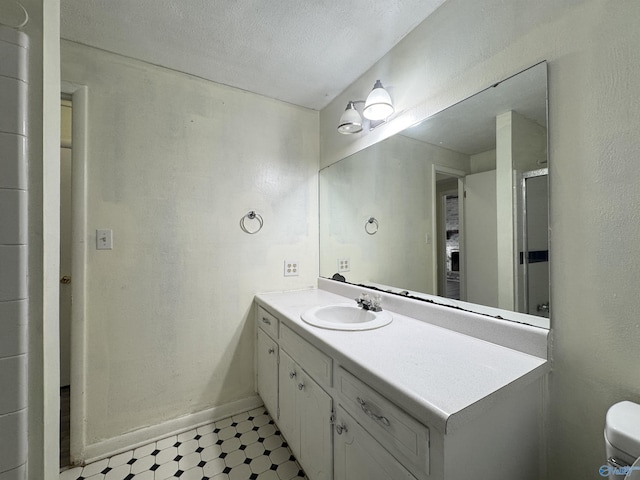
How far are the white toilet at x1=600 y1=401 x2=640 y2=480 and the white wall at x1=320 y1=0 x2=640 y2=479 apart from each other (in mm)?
128

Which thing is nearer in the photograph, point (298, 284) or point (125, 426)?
point (125, 426)

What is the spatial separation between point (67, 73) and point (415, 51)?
1.74 m

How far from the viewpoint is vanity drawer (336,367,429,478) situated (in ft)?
2.03

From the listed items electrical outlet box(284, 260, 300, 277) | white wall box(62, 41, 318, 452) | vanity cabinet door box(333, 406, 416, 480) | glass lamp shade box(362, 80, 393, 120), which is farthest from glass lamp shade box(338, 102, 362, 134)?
vanity cabinet door box(333, 406, 416, 480)

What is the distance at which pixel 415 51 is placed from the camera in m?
1.25

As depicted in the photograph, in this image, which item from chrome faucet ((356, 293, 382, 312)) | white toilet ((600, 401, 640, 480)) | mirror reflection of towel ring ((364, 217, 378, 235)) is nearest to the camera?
white toilet ((600, 401, 640, 480))

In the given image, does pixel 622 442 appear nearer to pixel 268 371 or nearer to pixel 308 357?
pixel 308 357

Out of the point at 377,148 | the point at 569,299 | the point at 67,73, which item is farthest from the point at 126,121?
the point at 569,299

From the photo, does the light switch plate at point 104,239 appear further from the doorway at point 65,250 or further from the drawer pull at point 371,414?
the drawer pull at point 371,414

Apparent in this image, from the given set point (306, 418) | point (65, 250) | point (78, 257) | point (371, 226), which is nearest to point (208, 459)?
point (306, 418)

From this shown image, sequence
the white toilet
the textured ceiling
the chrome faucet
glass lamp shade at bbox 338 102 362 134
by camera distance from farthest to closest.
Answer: glass lamp shade at bbox 338 102 362 134 → the chrome faucet → the textured ceiling → the white toilet

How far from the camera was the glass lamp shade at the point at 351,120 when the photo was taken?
1.52 meters
